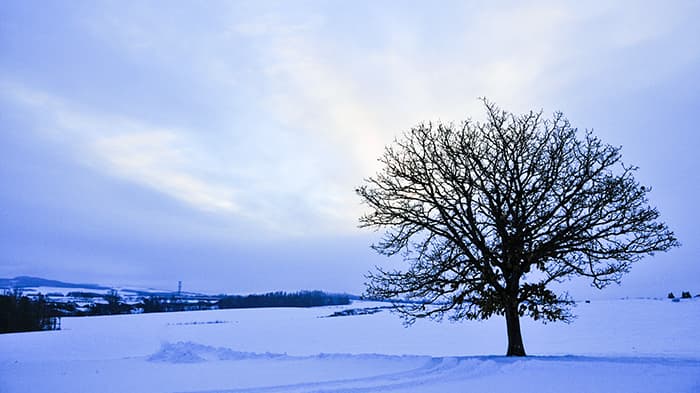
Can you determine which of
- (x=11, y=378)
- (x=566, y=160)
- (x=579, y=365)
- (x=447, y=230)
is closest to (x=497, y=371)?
(x=579, y=365)

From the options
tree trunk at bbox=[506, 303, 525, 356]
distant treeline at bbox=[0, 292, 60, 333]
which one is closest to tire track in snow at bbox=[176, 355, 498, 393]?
tree trunk at bbox=[506, 303, 525, 356]

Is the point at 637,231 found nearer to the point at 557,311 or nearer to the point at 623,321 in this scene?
the point at 557,311

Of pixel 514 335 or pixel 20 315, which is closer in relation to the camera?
pixel 514 335

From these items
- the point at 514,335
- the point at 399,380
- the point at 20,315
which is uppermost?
the point at 514,335

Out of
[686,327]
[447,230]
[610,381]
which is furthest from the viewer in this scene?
[686,327]

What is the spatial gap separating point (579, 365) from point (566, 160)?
6.60m

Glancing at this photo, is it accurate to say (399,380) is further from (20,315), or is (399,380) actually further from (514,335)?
(20,315)

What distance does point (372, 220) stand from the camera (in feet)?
54.9

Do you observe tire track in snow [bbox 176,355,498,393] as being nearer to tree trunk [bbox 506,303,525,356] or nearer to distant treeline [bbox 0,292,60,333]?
tree trunk [bbox 506,303,525,356]

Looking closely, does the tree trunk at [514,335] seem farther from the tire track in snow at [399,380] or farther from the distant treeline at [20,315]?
the distant treeline at [20,315]

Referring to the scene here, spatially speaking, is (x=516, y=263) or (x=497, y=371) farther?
(x=516, y=263)

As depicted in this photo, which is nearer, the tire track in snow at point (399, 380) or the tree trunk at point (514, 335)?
the tire track in snow at point (399, 380)

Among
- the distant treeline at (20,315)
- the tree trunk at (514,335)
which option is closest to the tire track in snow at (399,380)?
the tree trunk at (514,335)

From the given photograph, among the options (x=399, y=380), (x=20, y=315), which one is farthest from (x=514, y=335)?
(x=20, y=315)
